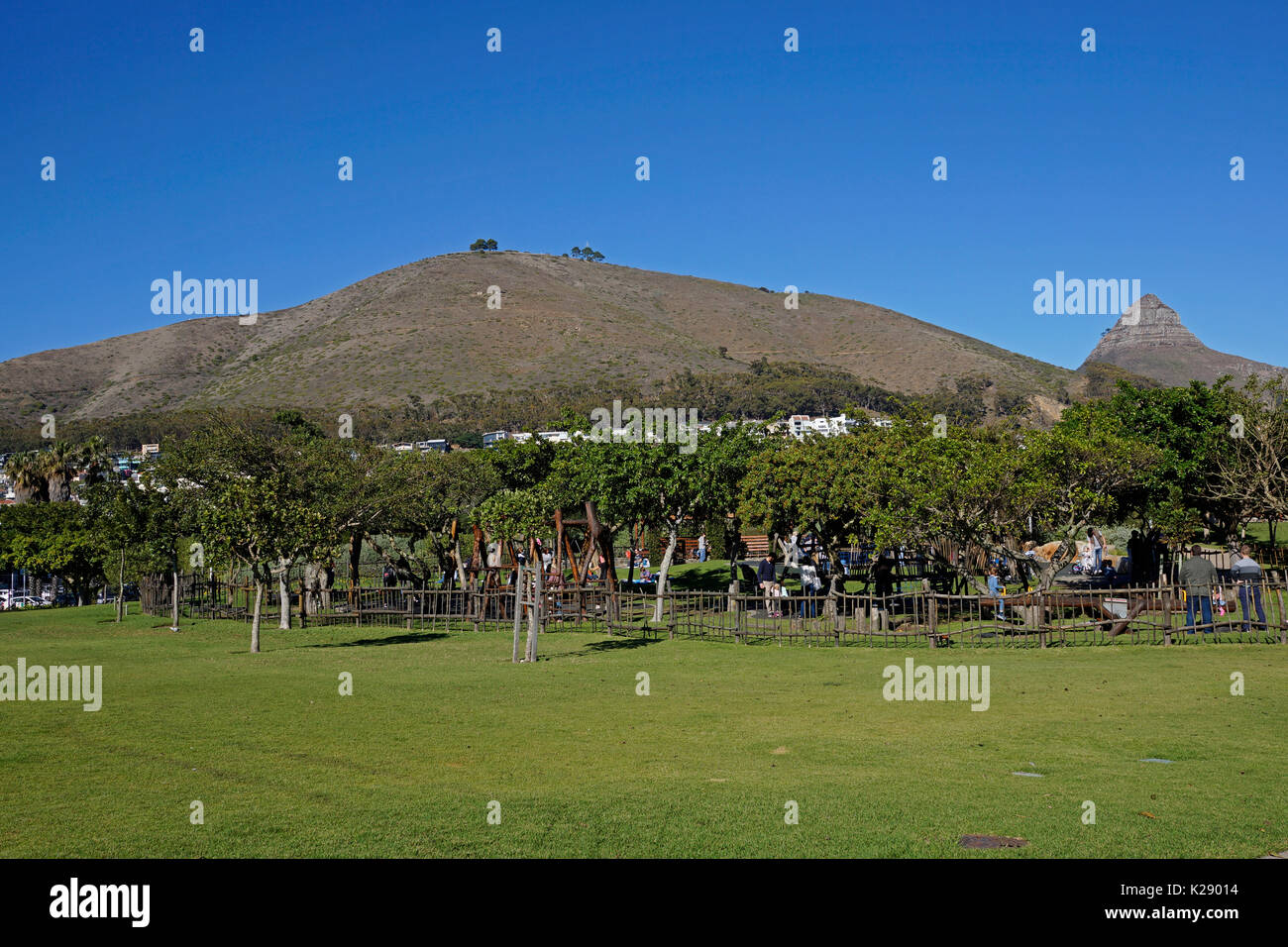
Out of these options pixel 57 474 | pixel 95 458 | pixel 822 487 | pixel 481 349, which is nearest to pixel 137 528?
pixel 822 487

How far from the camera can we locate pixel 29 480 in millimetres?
52938

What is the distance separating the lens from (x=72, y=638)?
2795 cm

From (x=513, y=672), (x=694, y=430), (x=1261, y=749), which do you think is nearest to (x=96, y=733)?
A: (x=513, y=672)

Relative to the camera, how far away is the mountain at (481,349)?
429ft

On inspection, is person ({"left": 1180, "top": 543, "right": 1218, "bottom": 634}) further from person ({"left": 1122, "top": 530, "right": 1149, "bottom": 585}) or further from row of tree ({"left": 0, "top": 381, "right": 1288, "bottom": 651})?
person ({"left": 1122, "top": 530, "right": 1149, "bottom": 585})

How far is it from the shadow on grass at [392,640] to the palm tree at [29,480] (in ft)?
116

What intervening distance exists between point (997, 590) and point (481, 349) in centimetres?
11710

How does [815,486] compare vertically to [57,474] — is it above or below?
below

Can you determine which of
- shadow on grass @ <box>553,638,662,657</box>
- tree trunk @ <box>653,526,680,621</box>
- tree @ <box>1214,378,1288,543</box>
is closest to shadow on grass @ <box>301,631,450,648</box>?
shadow on grass @ <box>553,638,662,657</box>

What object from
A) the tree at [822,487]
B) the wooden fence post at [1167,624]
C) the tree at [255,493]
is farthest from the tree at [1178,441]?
the tree at [255,493]

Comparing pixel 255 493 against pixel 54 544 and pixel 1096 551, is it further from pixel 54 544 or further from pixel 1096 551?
pixel 1096 551

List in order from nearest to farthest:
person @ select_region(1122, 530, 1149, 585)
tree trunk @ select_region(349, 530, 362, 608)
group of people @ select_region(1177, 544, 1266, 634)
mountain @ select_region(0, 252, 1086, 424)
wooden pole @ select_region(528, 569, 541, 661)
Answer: wooden pole @ select_region(528, 569, 541, 661) < group of people @ select_region(1177, 544, 1266, 634) < tree trunk @ select_region(349, 530, 362, 608) < person @ select_region(1122, 530, 1149, 585) < mountain @ select_region(0, 252, 1086, 424)

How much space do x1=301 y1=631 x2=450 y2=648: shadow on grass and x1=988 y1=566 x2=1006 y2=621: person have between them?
1403cm

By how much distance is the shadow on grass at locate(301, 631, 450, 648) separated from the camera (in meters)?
25.3
